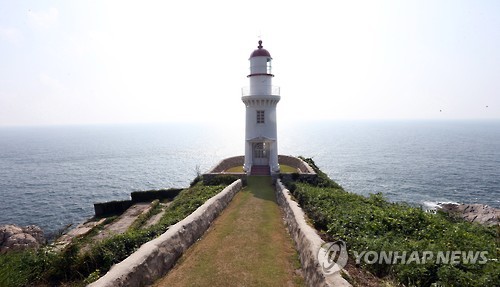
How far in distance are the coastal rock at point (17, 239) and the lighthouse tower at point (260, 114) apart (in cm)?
2016

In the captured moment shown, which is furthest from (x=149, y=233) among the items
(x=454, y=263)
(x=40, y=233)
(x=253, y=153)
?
(x=40, y=233)

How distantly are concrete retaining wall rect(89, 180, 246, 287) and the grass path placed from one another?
33 centimetres

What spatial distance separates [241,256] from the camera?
10.7 metres

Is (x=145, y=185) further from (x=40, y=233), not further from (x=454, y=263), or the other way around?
(x=454, y=263)

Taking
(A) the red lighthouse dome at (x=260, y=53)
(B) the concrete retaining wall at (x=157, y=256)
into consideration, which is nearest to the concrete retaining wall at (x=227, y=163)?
(A) the red lighthouse dome at (x=260, y=53)

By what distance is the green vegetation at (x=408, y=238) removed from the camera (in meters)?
7.04

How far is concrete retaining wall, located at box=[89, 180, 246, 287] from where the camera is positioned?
8.01 metres

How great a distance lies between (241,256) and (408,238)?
20.1 feet

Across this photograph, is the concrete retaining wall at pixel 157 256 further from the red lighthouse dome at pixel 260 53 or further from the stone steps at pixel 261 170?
the red lighthouse dome at pixel 260 53

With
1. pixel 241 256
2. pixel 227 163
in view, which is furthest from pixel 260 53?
pixel 241 256

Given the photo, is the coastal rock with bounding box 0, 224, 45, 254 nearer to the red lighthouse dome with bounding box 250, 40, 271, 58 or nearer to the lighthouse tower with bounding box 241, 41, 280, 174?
the lighthouse tower with bounding box 241, 41, 280, 174

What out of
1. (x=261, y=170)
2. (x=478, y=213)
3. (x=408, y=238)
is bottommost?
(x=478, y=213)

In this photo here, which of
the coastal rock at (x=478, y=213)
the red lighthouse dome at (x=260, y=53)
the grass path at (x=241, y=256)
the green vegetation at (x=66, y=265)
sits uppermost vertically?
the red lighthouse dome at (x=260, y=53)

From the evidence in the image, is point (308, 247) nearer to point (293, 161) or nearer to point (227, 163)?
point (227, 163)
